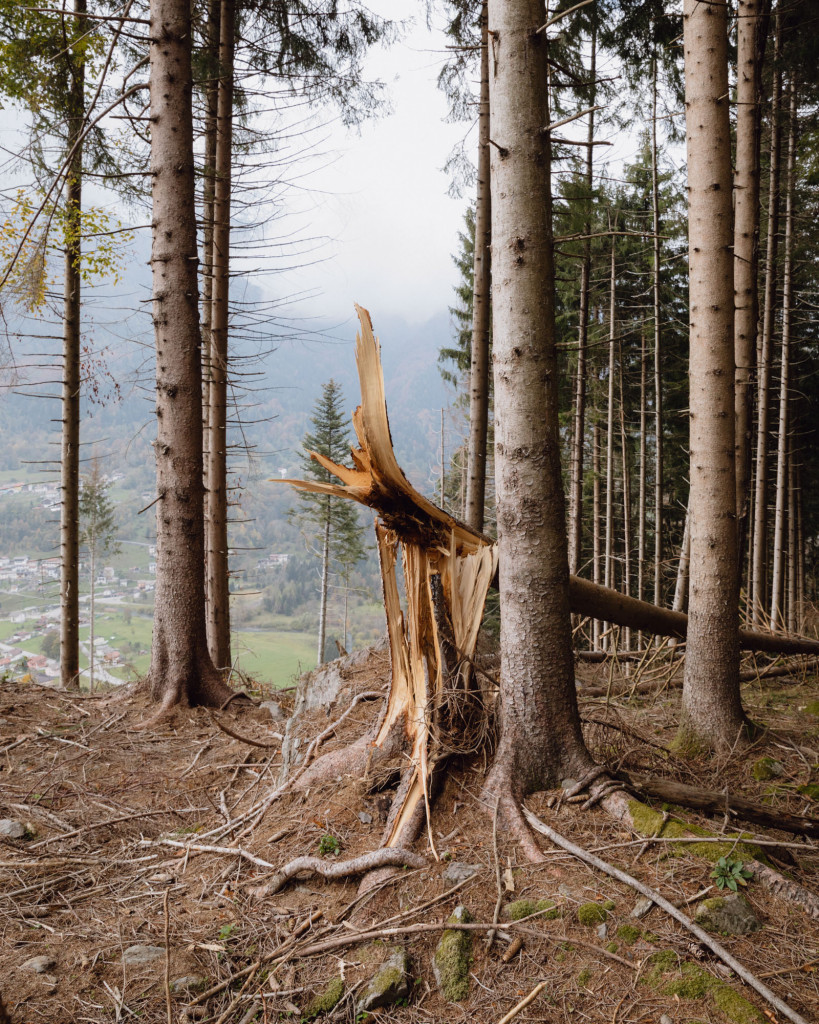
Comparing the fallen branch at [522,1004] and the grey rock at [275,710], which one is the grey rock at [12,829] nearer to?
the grey rock at [275,710]

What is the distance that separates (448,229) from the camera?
14672mm

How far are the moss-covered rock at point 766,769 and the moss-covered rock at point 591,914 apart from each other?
2.16m

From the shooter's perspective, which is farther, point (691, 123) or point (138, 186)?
point (138, 186)

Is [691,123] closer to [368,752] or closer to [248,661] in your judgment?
[368,752]

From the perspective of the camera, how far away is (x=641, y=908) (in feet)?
7.07

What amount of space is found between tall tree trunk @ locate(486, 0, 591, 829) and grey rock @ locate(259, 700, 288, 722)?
303 cm

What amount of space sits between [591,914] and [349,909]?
0.94 meters

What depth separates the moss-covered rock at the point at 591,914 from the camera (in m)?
2.13

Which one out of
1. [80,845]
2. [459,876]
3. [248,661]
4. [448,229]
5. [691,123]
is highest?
[448,229]

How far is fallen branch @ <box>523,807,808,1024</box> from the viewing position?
176cm

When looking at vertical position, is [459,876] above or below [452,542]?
Result: below

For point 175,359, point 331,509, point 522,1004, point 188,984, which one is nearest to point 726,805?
point 522,1004

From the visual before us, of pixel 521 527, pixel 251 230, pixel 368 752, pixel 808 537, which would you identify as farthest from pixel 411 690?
pixel 808 537

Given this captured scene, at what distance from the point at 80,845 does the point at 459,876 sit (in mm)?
2160
